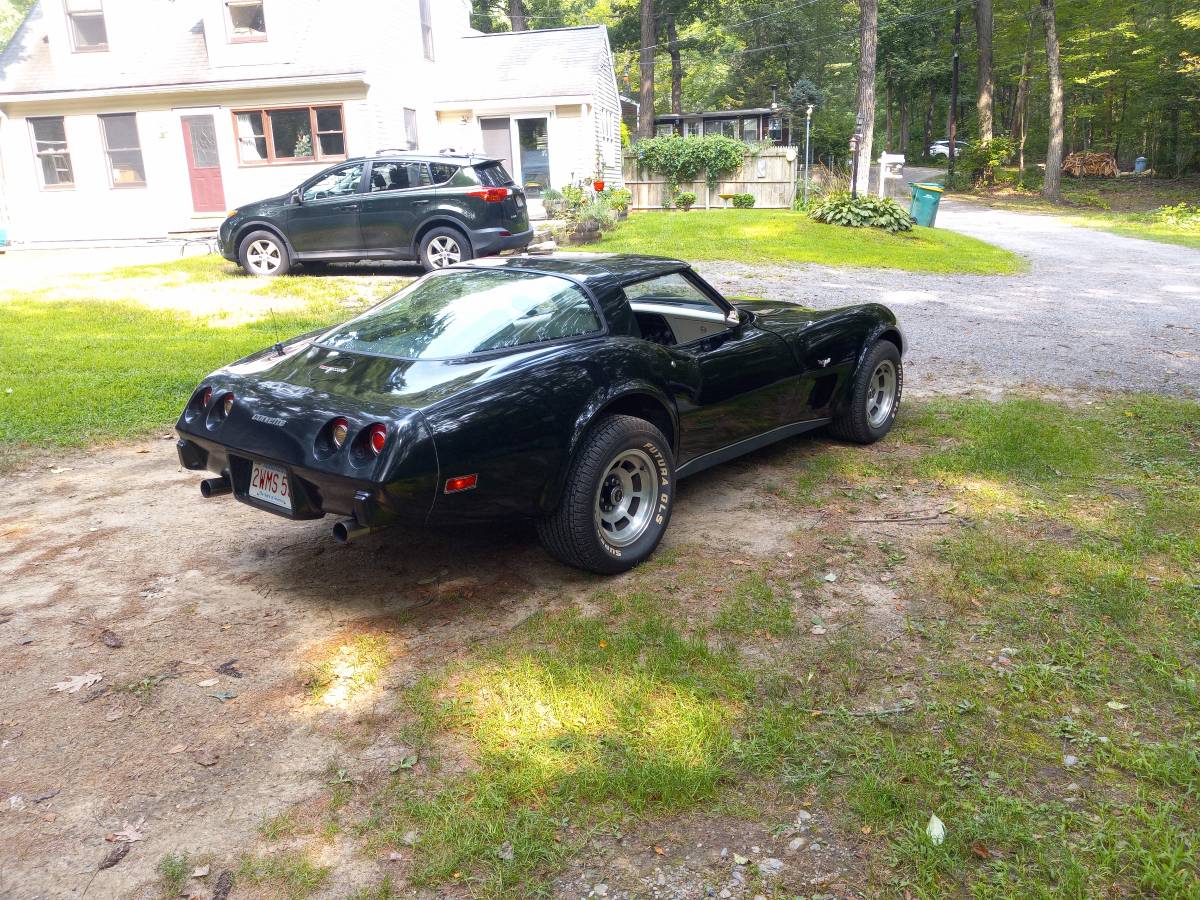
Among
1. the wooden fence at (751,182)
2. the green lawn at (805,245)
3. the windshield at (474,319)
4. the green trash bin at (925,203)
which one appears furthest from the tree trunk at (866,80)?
the windshield at (474,319)

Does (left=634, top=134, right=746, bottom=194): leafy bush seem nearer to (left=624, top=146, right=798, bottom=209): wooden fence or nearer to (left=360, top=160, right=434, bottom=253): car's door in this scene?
(left=624, top=146, right=798, bottom=209): wooden fence

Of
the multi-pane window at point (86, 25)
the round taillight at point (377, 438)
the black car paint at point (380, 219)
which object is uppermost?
the multi-pane window at point (86, 25)

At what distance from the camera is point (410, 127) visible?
2192cm

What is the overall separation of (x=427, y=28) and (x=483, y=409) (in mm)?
22223

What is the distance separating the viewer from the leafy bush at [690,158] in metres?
26.5

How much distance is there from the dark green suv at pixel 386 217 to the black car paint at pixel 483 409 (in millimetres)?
8551

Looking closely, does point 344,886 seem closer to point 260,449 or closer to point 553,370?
point 260,449

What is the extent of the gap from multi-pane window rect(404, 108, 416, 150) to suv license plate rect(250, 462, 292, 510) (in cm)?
1910

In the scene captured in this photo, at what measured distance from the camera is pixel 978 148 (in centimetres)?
3684

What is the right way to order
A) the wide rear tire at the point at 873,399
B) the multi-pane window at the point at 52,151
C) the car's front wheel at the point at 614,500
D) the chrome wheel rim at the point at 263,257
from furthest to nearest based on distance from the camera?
the multi-pane window at the point at 52,151 < the chrome wheel rim at the point at 263,257 < the wide rear tire at the point at 873,399 < the car's front wheel at the point at 614,500

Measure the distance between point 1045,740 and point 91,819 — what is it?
9.74 ft

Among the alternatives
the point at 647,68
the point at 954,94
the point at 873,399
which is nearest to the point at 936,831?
the point at 873,399

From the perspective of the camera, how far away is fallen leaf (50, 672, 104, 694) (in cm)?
346

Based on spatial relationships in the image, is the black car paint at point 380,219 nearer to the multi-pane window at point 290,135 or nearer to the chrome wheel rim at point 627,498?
the multi-pane window at point 290,135
